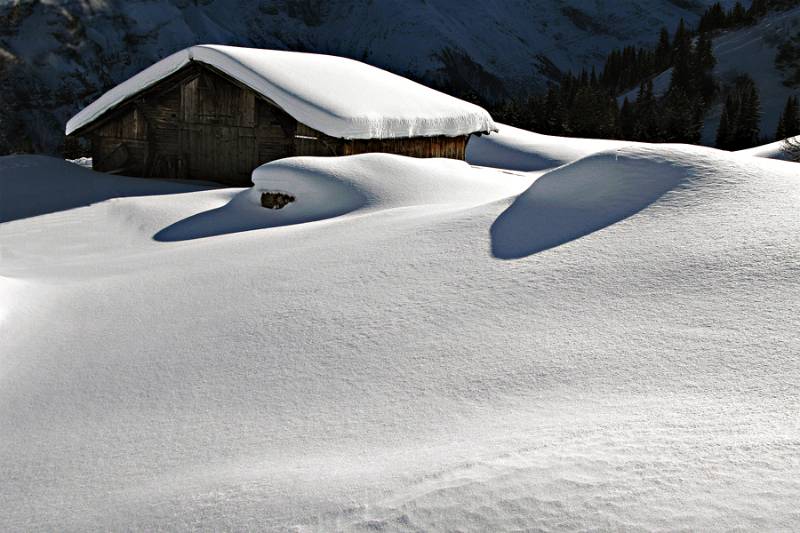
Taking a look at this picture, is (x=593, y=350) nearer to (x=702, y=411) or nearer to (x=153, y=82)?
(x=702, y=411)

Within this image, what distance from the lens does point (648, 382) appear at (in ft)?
12.6

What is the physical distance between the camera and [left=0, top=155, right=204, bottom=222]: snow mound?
45.3 ft

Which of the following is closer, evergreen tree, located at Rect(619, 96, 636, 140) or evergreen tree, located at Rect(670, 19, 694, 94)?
evergreen tree, located at Rect(619, 96, 636, 140)

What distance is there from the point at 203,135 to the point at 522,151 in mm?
9252

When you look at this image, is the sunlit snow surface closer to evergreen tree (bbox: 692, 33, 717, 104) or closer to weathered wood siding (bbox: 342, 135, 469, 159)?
weathered wood siding (bbox: 342, 135, 469, 159)

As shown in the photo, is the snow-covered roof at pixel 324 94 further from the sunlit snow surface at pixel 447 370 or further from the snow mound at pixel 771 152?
the snow mound at pixel 771 152

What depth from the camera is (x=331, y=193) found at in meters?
11.0

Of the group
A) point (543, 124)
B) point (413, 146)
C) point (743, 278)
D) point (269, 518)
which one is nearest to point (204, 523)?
point (269, 518)

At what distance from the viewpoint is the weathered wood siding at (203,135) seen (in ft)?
54.2

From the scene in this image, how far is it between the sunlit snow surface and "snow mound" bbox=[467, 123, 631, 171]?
543 inches

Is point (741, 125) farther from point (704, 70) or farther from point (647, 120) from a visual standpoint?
point (704, 70)

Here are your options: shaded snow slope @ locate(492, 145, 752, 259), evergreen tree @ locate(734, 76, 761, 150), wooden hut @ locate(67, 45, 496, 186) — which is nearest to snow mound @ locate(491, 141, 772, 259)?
shaded snow slope @ locate(492, 145, 752, 259)

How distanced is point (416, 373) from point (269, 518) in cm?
163

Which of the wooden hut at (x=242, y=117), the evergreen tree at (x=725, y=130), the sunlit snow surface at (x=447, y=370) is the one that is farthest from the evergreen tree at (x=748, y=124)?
the sunlit snow surface at (x=447, y=370)
